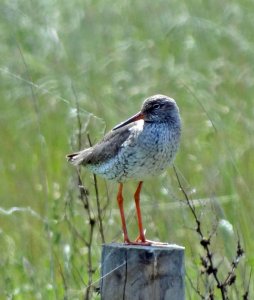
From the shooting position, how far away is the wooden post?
13.5 feet

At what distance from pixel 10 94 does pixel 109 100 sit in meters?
1.52


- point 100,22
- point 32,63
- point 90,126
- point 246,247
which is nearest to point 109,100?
point 90,126

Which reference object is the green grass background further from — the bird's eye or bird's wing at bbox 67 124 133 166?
the bird's eye

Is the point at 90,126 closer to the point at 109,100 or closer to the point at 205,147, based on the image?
the point at 109,100

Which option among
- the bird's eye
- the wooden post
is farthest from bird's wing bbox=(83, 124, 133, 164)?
the wooden post

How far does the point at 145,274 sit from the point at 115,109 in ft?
11.9

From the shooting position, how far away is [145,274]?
412 cm

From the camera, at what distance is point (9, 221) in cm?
799

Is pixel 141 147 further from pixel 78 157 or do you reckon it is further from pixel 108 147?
pixel 78 157

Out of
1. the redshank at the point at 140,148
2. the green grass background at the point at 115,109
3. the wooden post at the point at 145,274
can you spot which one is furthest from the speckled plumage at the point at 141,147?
the wooden post at the point at 145,274

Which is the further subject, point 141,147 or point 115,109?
point 115,109

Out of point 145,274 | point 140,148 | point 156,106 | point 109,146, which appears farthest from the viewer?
point 156,106

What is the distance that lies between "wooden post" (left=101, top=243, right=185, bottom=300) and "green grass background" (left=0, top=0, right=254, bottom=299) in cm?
153

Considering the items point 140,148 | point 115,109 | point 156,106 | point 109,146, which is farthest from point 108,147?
point 115,109
